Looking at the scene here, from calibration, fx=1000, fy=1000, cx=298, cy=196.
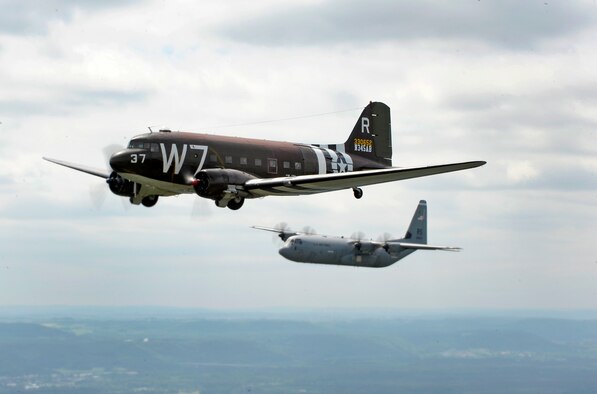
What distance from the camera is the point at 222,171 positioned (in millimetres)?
55156

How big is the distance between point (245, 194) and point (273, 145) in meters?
4.83

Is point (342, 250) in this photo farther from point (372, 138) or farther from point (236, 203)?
point (236, 203)

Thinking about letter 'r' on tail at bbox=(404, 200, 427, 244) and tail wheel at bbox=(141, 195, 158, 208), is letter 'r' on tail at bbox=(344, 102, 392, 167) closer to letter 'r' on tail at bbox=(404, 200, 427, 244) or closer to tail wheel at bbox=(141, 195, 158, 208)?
tail wheel at bbox=(141, 195, 158, 208)

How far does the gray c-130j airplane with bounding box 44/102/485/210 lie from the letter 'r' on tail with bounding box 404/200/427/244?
119 metres

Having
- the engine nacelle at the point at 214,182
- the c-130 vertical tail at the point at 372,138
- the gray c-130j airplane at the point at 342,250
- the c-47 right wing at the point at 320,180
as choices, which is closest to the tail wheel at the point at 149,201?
the engine nacelle at the point at 214,182

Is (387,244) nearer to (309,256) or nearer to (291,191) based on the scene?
(309,256)

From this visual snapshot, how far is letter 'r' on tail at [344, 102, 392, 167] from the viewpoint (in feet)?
220

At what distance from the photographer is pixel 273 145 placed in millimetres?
59281

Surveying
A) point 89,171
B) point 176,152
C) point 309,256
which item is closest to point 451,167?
point 176,152

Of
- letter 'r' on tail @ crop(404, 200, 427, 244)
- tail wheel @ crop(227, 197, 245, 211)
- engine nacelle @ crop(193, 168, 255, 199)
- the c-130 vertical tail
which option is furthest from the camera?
letter 'r' on tail @ crop(404, 200, 427, 244)

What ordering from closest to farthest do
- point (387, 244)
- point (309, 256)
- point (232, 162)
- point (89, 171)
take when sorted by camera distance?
point (232, 162) < point (89, 171) < point (309, 256) < point (387, 244)

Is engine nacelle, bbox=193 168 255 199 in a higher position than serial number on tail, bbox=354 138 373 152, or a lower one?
lower

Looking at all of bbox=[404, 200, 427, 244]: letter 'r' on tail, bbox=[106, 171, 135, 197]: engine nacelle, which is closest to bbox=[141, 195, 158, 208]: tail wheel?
bbox=[106, 171, 135, 197]: engine nacelle

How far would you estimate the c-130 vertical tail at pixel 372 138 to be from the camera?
66600mm
